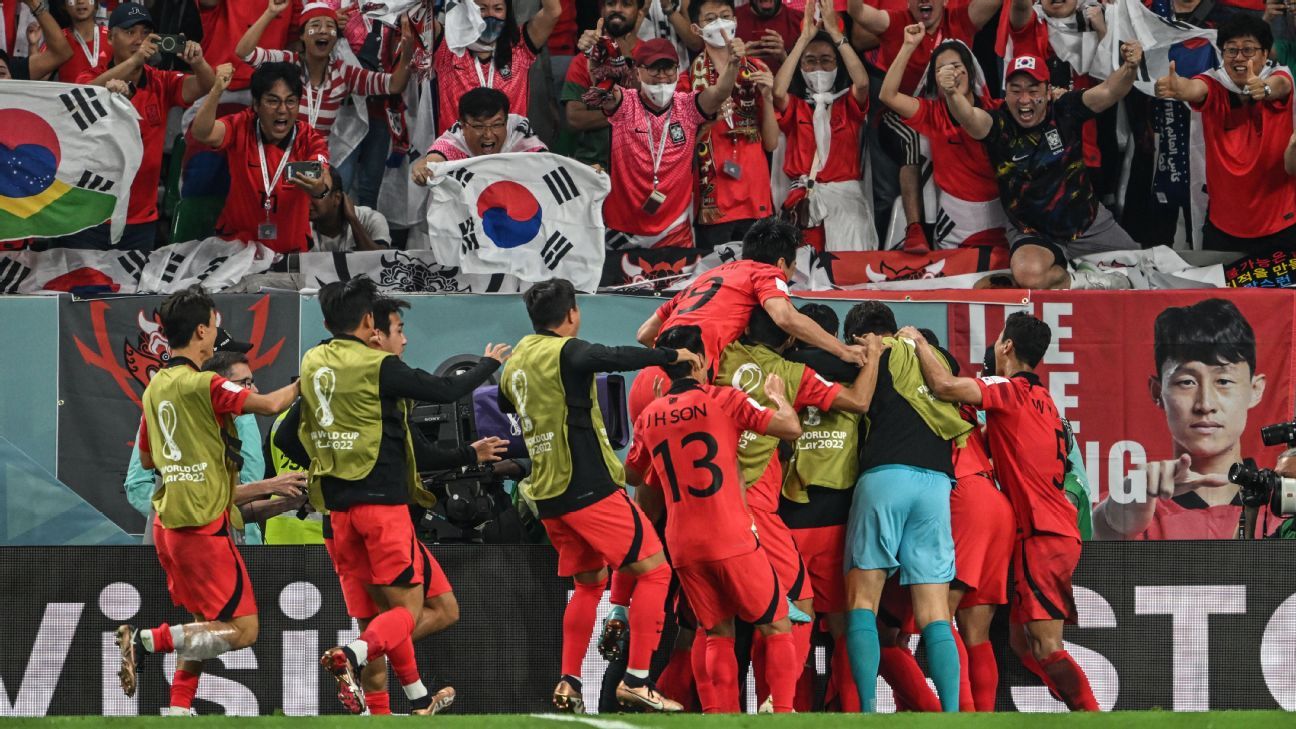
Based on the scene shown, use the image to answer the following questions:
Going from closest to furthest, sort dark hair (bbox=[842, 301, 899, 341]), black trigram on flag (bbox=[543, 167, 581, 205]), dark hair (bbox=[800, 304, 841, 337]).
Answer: dark hair (bbox=[842, 301, 899, 341]) → dark hair (bbox=[800, 304, 841, 337]) → black trigram on flag (bbox=[543, 167, 581, 205])

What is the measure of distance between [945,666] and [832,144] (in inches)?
211

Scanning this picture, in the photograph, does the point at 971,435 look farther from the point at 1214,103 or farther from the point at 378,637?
the point at 1214,103

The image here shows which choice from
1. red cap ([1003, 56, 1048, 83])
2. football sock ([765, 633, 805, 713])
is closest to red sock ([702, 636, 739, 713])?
football sock ([765, 633, 805, 713])

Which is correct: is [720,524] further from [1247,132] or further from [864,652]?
[1247,132]

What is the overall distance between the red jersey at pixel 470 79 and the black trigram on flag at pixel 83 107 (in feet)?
7.59

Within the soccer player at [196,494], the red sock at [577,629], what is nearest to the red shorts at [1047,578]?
the red sock at [577,629]

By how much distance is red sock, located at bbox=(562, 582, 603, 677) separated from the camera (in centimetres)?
755

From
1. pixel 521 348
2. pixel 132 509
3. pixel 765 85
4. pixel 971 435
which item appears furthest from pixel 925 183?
pixel 132 509

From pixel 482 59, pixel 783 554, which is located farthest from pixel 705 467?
pixel 482 59

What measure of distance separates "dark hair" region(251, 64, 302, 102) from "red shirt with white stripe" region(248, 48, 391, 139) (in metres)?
0.43

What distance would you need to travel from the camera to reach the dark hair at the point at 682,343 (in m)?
7.27

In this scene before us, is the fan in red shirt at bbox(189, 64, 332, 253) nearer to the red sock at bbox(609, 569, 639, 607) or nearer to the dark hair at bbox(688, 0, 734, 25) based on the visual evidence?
the dark hair at bbox(688, 0, 734, 25)

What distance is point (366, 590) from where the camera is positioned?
7.55 metres

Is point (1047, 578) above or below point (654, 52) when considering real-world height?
below
